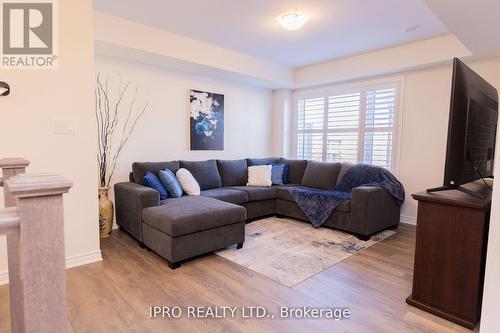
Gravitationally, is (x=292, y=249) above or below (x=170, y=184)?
below

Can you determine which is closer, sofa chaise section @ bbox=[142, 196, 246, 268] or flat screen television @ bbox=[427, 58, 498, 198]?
flat screen television @ bbox=[427, 58, 498, 198]

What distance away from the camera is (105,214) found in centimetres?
324

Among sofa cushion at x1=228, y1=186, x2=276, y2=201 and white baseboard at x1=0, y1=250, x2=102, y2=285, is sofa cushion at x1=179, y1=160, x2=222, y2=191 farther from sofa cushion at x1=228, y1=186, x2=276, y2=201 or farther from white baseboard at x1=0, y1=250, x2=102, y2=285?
white baseboard at x1=0, y1=250, x2=102, y2=285

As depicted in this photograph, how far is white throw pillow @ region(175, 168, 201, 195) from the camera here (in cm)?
356

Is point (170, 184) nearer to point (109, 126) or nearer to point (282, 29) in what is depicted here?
point (109, 126)

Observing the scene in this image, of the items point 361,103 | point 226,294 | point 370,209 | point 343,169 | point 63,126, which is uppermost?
point 361,103

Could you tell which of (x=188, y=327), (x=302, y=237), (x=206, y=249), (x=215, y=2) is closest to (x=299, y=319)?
(x=188, y=327)

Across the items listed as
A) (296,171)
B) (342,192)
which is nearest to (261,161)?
(296,171)

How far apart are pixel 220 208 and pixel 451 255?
1.88 metres

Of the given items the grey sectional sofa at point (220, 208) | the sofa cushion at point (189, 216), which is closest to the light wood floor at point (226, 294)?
the grey sectional sofa at point (220, 208)

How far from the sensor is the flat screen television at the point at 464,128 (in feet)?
5.56

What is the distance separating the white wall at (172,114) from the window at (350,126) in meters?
1.00

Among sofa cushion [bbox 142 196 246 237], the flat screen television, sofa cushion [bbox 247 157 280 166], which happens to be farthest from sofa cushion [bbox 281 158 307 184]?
the flat screen television

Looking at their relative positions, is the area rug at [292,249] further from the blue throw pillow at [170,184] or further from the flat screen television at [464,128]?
the flat screen television at [464,128]
